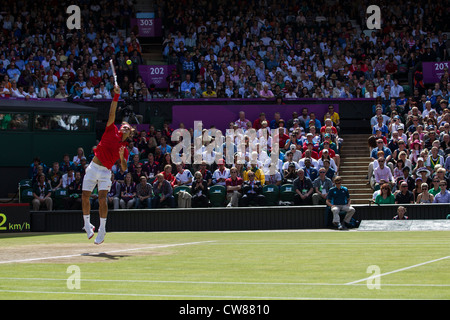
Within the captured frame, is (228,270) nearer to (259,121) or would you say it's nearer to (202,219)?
(202,219)

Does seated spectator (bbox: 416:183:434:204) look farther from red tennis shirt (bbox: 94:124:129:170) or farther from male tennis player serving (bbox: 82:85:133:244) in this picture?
red tennis shirt (bbox: 94:124:129:170)

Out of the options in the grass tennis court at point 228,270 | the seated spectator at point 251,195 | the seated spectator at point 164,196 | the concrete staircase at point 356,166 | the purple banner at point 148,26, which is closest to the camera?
the grass tennis court at point 228,270

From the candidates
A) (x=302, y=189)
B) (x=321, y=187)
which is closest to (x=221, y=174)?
(x=302, y=189)

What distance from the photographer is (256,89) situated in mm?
31484

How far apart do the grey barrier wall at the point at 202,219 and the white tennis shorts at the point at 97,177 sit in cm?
846

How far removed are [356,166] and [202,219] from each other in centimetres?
752

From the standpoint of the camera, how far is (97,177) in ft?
48.0

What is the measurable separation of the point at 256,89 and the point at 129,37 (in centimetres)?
800

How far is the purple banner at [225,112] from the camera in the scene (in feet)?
97.1

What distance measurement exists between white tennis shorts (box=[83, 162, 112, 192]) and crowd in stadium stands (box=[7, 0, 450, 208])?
9240 mm

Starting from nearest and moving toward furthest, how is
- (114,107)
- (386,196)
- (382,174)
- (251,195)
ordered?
(114,107)
(386,196)
(251,195)
(382,174)

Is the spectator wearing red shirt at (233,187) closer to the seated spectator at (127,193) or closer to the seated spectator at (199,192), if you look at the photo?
the seated spectator at (199,192)

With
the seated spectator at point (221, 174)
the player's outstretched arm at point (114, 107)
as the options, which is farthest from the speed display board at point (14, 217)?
the player's outstretched arm at point (114, 107)
